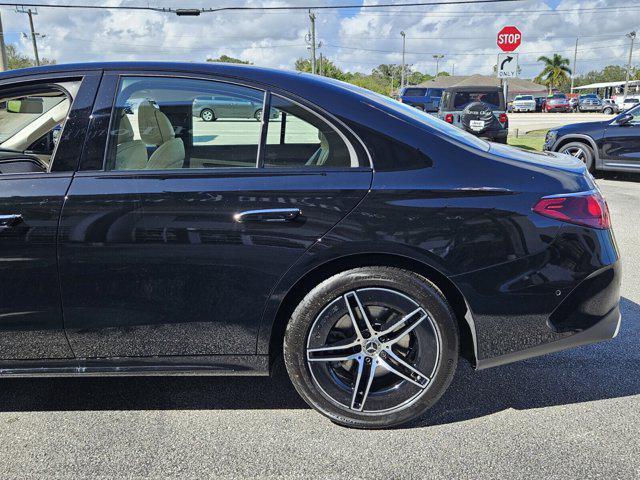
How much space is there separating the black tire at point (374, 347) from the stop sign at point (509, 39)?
12.3 metres

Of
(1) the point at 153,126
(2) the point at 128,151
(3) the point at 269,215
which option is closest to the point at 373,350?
(3) the point at 269,215

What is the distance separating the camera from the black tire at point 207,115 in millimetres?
2824

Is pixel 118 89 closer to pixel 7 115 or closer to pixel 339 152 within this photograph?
pixel 339 152

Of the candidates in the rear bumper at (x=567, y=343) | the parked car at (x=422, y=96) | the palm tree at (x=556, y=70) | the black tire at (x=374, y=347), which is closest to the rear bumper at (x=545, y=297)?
the rear bumper at (x=567, y=343)

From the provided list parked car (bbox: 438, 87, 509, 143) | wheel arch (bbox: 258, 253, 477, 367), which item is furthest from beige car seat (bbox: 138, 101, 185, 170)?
parked car (bbox: 438, 87, 509, 143)

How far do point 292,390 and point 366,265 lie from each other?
1.00 meters

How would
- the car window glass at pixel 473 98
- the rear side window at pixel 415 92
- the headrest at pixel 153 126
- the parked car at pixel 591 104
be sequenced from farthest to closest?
the parked car at pixel 591 104
the rear side window at pixel 415 92
the car window glass at pixel 473 98
the headrest at pixel 153 126

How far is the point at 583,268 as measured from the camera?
2533 millimetres

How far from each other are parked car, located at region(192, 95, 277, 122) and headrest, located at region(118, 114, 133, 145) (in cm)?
37

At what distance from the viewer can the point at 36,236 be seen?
2432mm

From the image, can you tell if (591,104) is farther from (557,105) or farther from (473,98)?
(473,98)

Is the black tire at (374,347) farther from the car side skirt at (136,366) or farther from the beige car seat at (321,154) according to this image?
the beige car seat at (321,154)

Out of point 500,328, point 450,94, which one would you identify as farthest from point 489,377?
point 450,94

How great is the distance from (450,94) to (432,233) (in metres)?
13.5
